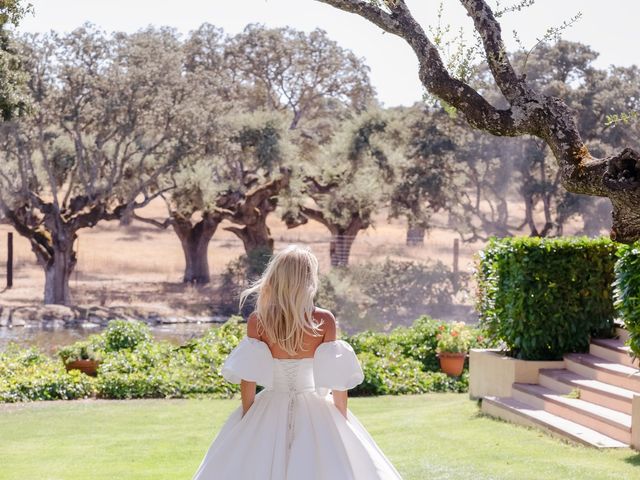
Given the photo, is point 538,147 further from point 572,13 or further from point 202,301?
point 572,13

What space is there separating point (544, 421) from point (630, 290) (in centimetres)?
184

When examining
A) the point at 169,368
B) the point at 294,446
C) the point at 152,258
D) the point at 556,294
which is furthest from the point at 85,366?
the point at 152,258

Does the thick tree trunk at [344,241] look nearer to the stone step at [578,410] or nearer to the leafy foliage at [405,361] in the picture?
the leafy foliage at [405,361]

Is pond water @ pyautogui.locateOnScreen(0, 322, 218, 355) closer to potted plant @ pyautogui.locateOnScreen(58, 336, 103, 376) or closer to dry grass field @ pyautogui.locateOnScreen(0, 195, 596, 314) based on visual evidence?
dry grass field @ pyautogui.locateOnScreen(0, 195, 596, 314)

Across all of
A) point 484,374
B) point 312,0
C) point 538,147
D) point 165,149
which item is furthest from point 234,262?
point 312,0

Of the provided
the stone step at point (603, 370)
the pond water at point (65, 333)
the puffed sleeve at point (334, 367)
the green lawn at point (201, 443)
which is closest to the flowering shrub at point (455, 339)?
the green lawn at point (201, 443)

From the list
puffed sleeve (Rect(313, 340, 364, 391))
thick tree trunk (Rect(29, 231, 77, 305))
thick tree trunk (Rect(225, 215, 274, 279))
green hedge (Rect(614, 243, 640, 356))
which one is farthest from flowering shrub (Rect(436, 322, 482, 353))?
thick tree trunk (Rect(225, 215, 274, 279))

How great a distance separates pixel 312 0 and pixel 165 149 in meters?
29.5

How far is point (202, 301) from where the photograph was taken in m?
37.1

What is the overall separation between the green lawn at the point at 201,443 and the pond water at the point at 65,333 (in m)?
14.5

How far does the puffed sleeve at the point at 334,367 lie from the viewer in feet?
17.2

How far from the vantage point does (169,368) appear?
16078 millimetres

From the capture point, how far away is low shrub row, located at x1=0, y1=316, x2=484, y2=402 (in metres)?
14.9

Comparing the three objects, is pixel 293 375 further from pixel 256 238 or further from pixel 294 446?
pixel 256 238
